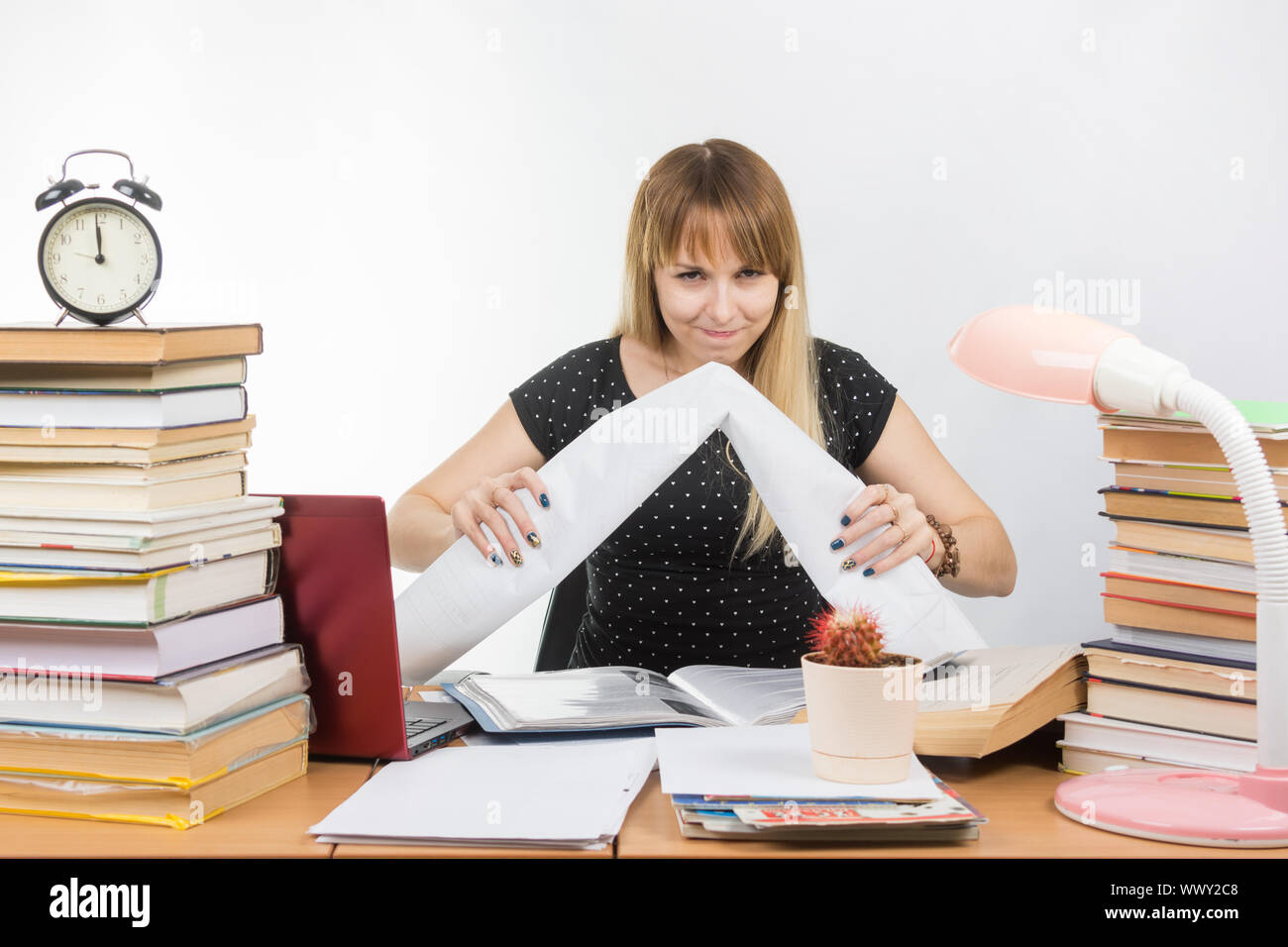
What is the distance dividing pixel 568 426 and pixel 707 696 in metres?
0.85

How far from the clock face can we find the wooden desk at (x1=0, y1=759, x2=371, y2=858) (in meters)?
0.47

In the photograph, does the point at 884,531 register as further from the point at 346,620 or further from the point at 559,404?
the point at 559,404

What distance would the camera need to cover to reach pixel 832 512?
1271mm

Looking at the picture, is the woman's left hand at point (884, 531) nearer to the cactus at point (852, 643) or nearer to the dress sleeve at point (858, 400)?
the cactus at point (852, 643)

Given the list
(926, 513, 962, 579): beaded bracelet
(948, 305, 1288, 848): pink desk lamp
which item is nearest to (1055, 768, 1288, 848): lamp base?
(948, 305, 1288, 848): pink desk lamp

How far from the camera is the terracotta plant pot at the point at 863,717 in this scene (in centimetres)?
88

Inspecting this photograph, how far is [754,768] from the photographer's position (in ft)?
3.14

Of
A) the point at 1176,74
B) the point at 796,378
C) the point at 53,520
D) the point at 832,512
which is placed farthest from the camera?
the point at 1176,74

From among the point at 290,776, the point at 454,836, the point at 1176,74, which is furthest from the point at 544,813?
the point at 1176,74

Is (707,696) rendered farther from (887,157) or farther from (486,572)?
(887,157)

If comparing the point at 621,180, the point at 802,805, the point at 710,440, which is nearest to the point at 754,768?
the point at 802,805

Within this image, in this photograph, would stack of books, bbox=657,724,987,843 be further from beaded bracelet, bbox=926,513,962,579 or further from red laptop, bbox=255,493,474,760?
beaded bracelet, bbox=926,513,962,579

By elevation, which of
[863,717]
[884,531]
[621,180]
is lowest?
[863,717]

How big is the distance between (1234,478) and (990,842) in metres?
0.35
